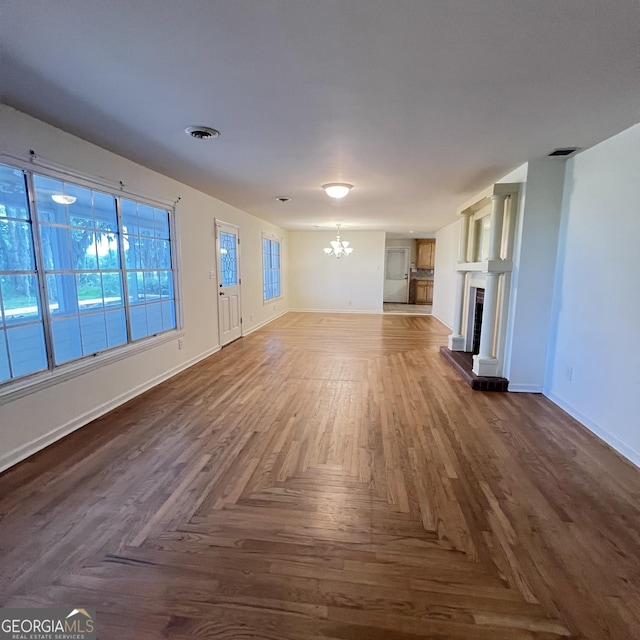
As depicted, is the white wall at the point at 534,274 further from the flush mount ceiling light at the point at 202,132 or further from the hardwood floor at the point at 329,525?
the flush mount ceiling light at the point at 202,132

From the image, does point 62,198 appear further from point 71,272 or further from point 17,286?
point 17,286

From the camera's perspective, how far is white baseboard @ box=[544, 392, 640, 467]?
7.71 ft

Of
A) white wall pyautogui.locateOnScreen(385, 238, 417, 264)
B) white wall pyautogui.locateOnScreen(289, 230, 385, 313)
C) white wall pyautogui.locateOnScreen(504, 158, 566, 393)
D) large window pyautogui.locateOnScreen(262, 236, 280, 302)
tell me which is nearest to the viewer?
white wall pyautogui.locateOnScreen(504, 158, 566, 393)

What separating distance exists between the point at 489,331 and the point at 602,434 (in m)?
1.46

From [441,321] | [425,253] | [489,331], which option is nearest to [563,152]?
[489,331]

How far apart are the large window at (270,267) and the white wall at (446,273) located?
4155 mm

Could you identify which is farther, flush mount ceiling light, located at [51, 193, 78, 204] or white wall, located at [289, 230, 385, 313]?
white wall, located at [289, 230, 385, 313]

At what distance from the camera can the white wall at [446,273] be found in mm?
7312

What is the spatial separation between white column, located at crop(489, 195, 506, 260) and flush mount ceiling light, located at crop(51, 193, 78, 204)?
404 centimetres

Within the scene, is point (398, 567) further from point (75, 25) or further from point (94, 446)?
point (75, 25)

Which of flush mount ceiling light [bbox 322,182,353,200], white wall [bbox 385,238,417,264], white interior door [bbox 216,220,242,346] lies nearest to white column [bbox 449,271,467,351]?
flush mount ceiling light [bbox 322,182,353,200]

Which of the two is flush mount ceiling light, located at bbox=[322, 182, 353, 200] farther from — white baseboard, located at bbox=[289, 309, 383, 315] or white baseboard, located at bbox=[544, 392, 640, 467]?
white baseboard, located at bbox=[289, 309, 383, 315]

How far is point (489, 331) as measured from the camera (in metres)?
3.86

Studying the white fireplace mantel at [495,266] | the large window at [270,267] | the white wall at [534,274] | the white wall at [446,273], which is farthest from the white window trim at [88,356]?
the white wall at [446,273]
